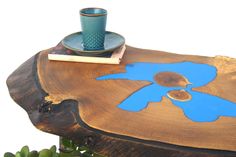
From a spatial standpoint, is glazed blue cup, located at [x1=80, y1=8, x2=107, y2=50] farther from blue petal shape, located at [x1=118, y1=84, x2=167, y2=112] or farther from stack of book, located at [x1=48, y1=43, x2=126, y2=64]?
blue petal shape, located at [x1=118, y1=84, x2=167, y2=112]

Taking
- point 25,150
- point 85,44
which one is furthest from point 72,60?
point 25,150

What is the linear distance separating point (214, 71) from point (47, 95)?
2.17 feet

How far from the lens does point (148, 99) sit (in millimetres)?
1207

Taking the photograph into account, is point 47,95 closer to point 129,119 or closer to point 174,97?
point 129,119

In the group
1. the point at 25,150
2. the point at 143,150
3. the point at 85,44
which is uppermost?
the point at 85,44

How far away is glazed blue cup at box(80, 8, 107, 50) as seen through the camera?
4.73 feet

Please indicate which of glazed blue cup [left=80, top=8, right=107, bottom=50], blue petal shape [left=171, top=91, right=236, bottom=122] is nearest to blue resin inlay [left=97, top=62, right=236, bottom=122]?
blue petal shape [left=171, top=91, right=236, bottom=122]

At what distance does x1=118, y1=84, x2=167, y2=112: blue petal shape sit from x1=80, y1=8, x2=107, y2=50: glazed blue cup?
0.33 meters

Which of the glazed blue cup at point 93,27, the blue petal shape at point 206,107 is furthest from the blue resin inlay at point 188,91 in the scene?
the glazed blue cup at point 93,27

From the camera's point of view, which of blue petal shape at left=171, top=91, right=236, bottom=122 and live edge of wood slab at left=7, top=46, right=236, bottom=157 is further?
blue petal shape at left=171, top=91, right=236, bottom=122

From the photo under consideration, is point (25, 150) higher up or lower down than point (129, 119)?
lower down

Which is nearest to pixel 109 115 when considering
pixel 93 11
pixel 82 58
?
pixel 82 58

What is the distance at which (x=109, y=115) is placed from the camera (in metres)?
1.10

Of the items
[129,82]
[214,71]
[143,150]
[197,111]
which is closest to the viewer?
[143,150]
